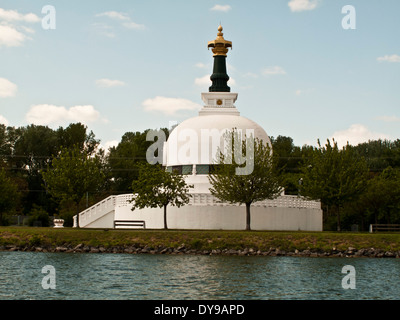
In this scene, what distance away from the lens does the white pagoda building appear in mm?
55125

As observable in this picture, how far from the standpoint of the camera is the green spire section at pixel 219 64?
234 feet

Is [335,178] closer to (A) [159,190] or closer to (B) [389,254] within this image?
(B) [389,254]

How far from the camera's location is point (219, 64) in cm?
7231

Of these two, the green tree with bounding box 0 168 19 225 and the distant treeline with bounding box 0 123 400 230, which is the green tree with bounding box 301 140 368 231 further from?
the green tree with bounding box 0 168 19 225

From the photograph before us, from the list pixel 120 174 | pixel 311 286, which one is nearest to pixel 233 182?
pixel 311 286

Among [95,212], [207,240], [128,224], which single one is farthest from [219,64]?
[207,240]

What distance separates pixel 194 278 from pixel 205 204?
23795mm

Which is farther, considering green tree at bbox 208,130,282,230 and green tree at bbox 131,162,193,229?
green tree at bbox 131,162,193,229

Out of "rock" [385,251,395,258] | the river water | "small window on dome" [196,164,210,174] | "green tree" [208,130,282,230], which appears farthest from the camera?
"small window on dome" [196,164,210,174]

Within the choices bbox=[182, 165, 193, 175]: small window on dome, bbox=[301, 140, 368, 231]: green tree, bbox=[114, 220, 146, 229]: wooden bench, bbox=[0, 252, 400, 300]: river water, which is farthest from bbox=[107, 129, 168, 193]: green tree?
bbox=[0, 252, 400, 300]: river water

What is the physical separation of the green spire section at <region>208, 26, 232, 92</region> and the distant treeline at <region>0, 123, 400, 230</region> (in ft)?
39.6

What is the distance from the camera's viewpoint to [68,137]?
94.2 meters
